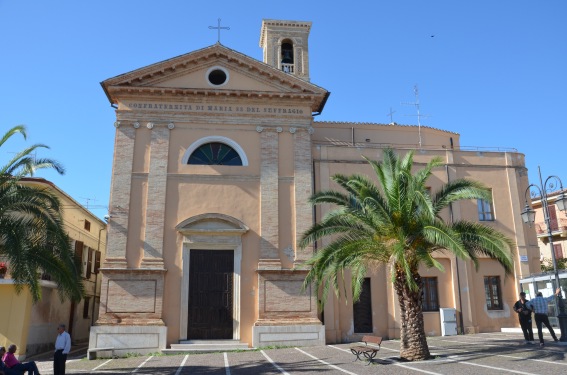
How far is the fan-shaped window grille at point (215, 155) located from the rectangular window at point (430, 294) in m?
8.43

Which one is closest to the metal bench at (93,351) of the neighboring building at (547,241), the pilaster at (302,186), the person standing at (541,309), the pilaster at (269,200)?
the pilaster at (269,200)

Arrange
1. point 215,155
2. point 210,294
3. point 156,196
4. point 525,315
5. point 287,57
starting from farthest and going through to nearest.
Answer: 1. point 287,57
2. point 215,155
3. point 156,196
4. point 210,294
5. point 525,315

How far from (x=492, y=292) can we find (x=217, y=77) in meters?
13.6

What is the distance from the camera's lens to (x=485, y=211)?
20.7m

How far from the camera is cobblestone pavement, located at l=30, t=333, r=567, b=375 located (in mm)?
11055

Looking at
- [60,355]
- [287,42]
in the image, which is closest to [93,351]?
[60,355]

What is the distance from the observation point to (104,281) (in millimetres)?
16891

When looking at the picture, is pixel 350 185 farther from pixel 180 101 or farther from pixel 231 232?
pixel 180 101

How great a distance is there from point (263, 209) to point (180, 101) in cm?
513

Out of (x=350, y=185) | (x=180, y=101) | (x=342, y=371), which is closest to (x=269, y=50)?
(x=180, y=101)

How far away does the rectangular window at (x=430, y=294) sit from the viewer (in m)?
19.2

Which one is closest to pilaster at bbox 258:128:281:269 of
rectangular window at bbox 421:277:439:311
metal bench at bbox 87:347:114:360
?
metal bench at bbox 87:347:114:360

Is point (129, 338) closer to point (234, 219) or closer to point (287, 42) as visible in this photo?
point (234, 219)

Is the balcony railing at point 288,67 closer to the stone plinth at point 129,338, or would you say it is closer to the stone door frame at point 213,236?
the stone door frame at point 213,236
